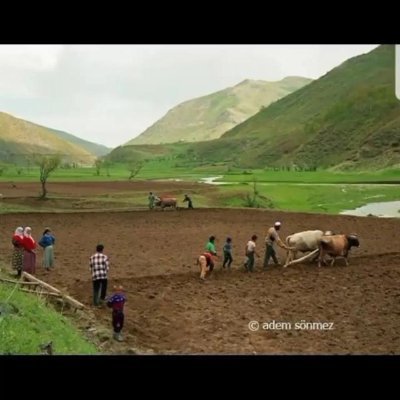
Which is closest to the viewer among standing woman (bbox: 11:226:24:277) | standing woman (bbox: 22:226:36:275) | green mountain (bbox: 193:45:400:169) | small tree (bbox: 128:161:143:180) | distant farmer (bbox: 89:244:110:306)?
distant farmer (bbox: 89:244:110:306)

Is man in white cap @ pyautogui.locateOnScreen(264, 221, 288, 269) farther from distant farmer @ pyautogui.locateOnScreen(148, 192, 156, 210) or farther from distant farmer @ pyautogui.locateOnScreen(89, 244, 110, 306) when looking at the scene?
distant farmer @ pyautogui.locateOnScreen(89, 244, 110, 306)

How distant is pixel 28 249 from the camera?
32.9 ft

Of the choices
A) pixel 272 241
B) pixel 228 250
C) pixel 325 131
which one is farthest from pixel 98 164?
pixel 325 131

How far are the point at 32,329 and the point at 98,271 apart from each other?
178 centimetres

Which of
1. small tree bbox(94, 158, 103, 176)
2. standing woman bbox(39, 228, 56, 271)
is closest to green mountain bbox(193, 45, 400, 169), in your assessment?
small tree bbox(94, 158, 103, 176)

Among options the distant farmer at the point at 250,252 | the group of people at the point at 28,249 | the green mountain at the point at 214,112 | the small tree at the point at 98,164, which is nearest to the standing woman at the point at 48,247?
the group of people at the point at 28,249

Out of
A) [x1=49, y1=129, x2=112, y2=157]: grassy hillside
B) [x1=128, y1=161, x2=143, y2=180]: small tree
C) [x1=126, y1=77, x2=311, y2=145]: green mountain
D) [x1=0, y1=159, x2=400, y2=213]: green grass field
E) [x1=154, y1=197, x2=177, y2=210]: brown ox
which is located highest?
[x1=126, y1=77, x2=311, y2=145]: green mountain

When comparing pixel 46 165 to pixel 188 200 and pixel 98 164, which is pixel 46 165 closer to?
pixel 98 164

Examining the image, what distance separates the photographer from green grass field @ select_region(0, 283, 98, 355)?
720 cm

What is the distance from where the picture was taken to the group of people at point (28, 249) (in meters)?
9.59

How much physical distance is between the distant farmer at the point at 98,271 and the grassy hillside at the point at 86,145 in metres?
1.65

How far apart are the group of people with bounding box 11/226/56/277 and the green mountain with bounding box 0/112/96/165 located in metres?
1.21

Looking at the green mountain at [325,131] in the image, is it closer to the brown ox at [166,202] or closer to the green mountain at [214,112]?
the green mountain at [214,112]
